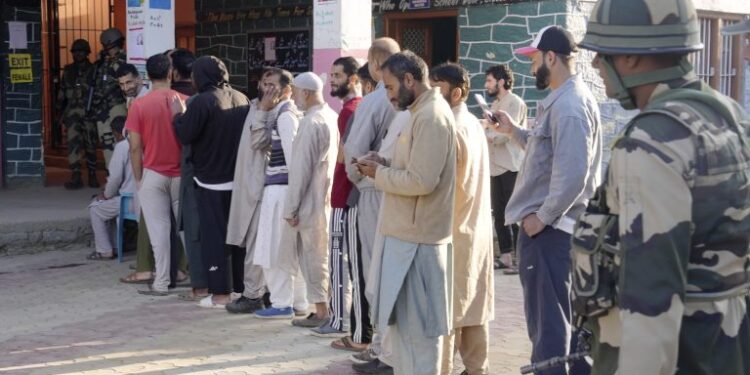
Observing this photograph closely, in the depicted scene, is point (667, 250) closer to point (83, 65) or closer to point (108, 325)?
point (108, 325)

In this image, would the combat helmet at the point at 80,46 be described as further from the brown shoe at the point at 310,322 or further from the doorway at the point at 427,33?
the brown shoe at the point at 310,322

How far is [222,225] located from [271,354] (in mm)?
1518

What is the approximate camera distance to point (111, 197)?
31.9ft

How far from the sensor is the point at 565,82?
5051mm

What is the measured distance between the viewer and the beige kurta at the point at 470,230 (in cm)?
542

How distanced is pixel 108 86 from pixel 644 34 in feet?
31.6

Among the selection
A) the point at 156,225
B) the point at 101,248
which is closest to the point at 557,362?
the point at 156,225

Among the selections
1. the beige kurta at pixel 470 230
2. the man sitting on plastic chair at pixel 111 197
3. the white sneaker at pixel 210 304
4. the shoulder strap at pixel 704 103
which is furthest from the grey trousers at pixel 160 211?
the shoulder strap at pixel 704 103

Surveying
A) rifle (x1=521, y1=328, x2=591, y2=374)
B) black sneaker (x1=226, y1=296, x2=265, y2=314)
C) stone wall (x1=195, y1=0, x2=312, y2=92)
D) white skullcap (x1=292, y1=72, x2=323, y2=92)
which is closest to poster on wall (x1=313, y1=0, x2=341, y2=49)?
white skullcap (x1=292, y1=72, x2=323, y2=92)

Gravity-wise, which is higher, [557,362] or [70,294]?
[557,362]

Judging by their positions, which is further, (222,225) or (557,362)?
(222,225)

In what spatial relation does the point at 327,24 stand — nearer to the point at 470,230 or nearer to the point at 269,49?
the point at 470,230

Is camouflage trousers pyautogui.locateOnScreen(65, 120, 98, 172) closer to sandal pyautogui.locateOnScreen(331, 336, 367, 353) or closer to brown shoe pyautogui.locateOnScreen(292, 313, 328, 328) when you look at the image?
brown shoe pyautogui.locateOnScreen(292, 313, 328, 328)

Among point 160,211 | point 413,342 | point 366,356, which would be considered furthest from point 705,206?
point 160,211
